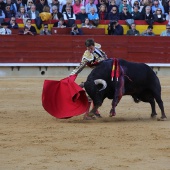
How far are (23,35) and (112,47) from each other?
2.13m

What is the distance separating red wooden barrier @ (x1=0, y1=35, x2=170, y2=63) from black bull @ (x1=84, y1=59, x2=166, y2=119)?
309 inches

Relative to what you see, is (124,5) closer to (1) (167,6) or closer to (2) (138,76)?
(1) (167,6)

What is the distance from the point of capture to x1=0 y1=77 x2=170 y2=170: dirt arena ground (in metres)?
6.29

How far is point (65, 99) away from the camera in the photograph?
930 centimetres

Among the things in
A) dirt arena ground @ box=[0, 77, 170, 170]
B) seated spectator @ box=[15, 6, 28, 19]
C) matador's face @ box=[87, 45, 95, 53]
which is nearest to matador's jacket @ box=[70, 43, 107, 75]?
matador's face @ box=[87, 45, 95, 53]

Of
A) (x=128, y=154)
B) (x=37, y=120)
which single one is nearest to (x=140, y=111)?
(x=37, y=120)

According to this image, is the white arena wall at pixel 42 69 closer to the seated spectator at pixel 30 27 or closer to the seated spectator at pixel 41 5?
the seated spectator at pixel 30 27

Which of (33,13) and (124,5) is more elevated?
(124,5)

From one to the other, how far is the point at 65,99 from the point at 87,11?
758 cm

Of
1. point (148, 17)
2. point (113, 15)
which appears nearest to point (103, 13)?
point (113, 15)

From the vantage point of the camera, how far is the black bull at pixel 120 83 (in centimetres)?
897

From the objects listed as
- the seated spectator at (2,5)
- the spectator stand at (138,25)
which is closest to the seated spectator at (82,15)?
the spectator stand at (138,25)

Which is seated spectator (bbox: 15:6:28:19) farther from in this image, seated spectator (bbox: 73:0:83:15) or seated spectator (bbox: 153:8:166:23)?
seated spectator (bbox: 153:8:166:23)

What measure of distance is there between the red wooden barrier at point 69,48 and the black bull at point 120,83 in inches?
309
